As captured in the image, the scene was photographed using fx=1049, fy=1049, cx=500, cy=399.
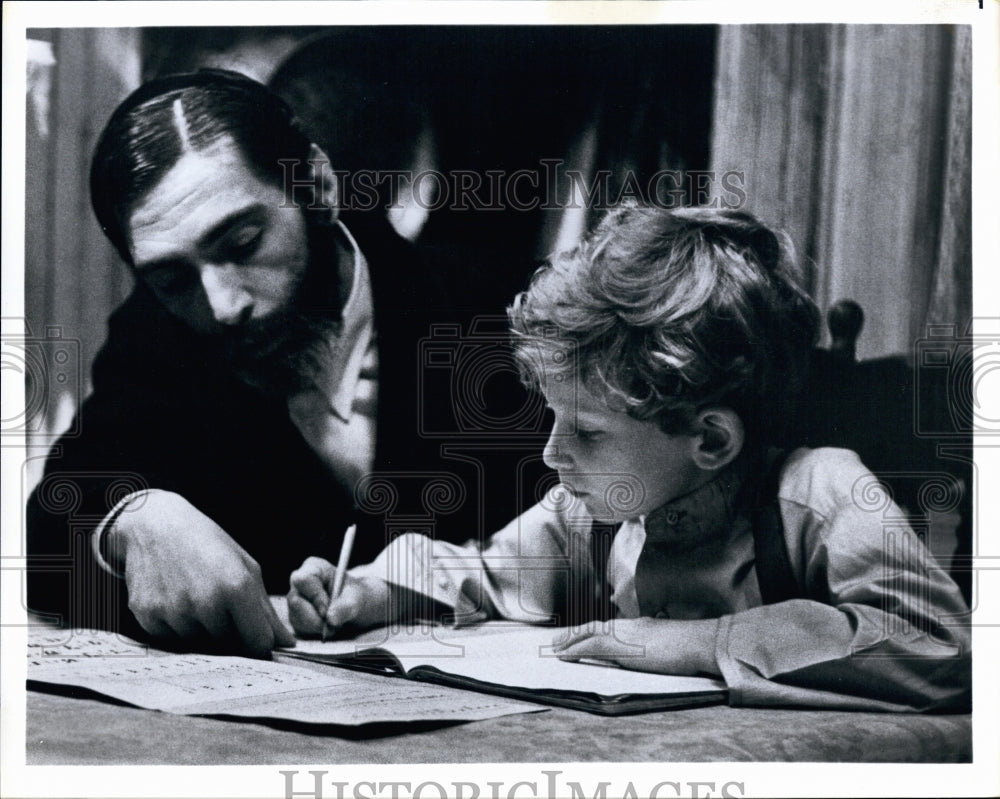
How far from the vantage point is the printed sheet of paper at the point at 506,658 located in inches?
146

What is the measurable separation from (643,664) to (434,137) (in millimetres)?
2032

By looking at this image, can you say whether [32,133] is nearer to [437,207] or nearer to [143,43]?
[143,43]

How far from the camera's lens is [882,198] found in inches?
149

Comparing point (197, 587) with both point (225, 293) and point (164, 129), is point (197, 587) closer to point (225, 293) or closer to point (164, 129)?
point (225, 293)

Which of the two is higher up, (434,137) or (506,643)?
(434,137)

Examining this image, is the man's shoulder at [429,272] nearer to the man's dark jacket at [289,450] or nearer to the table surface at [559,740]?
the man's dark jacket at [289,450]

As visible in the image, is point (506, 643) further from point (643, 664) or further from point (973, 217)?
point (973, 217)

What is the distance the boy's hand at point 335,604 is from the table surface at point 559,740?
36 cm

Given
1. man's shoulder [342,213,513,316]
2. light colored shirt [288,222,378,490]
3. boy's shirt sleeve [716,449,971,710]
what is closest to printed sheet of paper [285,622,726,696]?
boy's shirt sleeve [716,449,971,710]

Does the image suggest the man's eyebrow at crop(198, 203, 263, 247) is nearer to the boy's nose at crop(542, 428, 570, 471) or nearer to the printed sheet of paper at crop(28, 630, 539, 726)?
the boy's nose at crop(542, 428, 570, 471)

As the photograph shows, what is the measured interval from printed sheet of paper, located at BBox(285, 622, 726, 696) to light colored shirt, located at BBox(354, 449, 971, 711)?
77mm

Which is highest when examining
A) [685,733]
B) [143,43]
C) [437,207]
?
[143,43]


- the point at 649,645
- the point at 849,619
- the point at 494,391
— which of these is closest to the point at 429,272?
the point at 494,391

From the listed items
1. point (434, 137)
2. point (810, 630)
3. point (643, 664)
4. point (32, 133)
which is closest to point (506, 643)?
point (643, 664)
